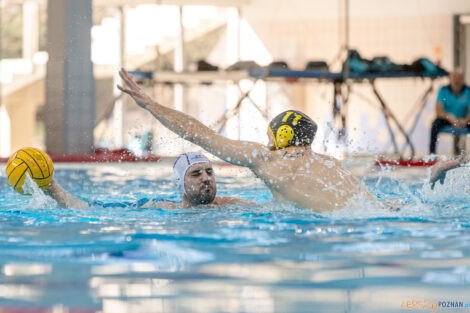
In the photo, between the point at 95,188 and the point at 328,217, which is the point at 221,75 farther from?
the point at 328,217

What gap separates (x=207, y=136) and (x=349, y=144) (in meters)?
7.85

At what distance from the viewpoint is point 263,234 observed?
281 cm

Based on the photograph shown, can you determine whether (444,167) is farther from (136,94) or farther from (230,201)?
(136,94)

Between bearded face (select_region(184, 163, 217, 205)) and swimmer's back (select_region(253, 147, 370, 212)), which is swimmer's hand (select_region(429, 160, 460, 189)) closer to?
swimmer's back (select_region(253, 147, 370, 212))

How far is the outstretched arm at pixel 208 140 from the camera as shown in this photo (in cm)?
307

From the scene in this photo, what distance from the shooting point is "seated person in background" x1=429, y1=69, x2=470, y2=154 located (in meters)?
8.02

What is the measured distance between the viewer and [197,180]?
365cm

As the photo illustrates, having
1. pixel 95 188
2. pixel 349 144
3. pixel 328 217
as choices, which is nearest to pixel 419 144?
pixel 349 144

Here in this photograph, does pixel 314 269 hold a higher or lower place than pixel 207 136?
lower

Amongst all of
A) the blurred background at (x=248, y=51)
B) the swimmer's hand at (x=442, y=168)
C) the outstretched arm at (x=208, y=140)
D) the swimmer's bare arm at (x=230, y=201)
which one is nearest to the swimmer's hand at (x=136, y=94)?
the outstretched arm at (x=208, y=140)

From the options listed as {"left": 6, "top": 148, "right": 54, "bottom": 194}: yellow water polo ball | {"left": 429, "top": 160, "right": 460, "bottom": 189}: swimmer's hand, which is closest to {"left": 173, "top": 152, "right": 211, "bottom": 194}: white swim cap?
{"left": 6, "top": 148, "right": 54, "bottom": 194}: yellow water polo ball

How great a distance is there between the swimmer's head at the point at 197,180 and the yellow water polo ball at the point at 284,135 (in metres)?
0.54

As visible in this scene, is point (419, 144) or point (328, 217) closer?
point (328, 217)

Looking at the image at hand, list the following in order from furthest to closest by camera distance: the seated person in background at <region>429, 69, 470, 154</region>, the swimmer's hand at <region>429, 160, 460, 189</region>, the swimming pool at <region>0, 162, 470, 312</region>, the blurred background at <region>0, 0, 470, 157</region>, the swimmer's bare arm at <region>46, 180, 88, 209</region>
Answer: the blurred background at <region>0, 0, 470, 157</region> < the seated person in background at <region>429, 69, 470, 154</region> < the swimmer's bare arm at <region>46, 180, 88, 209</region> < the swimmer's hand at <region>429, 160, 460, 189</region> < the swimming pool at <region>0, 162, 470, 312</region>
